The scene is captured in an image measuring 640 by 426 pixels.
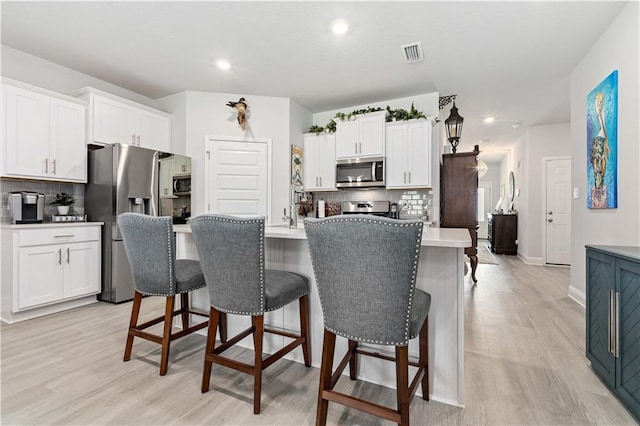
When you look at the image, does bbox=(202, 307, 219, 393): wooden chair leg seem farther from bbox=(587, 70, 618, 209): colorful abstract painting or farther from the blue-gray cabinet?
bbox=(587, 70, 618, 209): colorful abstract painting

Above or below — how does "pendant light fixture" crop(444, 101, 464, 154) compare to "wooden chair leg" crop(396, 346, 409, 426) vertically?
above

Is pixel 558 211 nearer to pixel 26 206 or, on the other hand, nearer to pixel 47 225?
pixel 47 225

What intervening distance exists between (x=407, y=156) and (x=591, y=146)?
1.85m

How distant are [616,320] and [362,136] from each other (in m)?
3.27

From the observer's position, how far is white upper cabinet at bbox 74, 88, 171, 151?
3.42 m

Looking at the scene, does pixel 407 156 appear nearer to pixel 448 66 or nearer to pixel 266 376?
pixel 448 66

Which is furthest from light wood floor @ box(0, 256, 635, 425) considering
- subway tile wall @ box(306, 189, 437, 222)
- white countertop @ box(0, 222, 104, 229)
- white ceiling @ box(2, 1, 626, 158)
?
white ceiling @ box(2, 1, 626, 158)

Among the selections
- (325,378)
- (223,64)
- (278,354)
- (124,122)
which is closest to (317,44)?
(223,64)

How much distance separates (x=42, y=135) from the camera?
10.0ft

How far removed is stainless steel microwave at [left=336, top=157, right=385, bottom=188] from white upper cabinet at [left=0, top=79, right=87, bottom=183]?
315cm

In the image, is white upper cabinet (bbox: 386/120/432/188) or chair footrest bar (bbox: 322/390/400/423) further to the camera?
white upper cabinet (bbox: 386/120/432/188)

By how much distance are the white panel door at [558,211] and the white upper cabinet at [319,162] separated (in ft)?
14.3

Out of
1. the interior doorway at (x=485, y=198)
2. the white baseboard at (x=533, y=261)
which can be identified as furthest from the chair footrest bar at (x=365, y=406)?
the interior doorway at (x=485, y=198)

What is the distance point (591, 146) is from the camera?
2.98 metres
